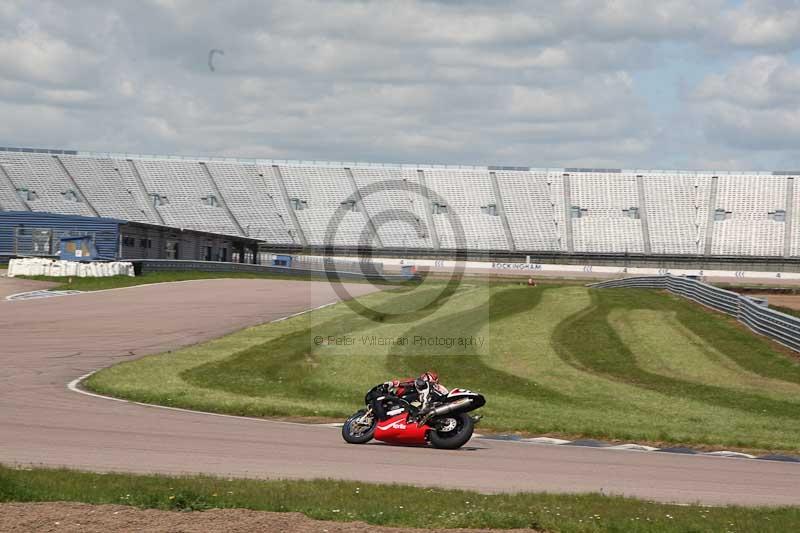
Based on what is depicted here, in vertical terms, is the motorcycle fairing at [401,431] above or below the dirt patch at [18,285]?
below

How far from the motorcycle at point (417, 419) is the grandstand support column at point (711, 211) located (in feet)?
280

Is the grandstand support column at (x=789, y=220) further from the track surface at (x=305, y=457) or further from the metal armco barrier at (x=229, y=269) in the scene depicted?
the track surface at (x=305, y=457)

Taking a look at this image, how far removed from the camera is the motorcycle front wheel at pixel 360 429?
15.5 m

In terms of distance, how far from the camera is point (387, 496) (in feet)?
34.5

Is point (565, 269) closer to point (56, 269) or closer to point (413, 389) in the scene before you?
point (56, 269)

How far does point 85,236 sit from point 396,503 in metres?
56.1

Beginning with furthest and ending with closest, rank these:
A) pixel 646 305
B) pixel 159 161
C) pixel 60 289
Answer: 1. pixel 159 161
2. pixel 60 289
3. pixel 646 305

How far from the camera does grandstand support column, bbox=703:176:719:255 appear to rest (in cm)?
9627

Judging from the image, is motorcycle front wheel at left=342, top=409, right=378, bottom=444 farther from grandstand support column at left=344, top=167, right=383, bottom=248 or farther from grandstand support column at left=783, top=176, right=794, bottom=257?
grandstand support column at left=783, top=176, right=794, bottom=257

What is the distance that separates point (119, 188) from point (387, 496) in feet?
322

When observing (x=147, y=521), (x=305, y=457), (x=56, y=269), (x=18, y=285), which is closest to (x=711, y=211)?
(x=56, y=269)

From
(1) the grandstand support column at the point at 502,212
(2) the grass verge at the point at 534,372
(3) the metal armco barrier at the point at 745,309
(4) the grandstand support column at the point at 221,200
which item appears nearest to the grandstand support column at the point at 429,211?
(1) the grandstand support column at the point at 502,212

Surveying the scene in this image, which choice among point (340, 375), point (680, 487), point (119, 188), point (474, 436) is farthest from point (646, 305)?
point (119, 188)

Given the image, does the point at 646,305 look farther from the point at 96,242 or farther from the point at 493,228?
the point at 493,228
